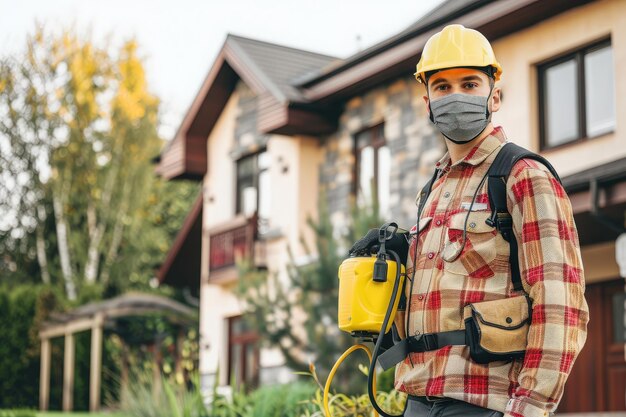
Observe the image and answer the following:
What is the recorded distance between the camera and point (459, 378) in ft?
10.4

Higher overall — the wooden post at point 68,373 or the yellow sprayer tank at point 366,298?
the yellow sprayer tank at point 366,298

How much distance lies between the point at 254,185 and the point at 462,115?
17511mm

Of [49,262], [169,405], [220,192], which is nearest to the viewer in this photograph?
[169,405]

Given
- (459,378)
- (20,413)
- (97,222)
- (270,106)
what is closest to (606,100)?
(270,106)

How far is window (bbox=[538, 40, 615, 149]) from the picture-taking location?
1345 cm

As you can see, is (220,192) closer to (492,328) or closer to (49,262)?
(49,262)

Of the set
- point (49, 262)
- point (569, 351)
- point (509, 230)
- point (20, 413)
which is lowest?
point (20, 413)

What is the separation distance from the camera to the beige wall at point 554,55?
13102mm

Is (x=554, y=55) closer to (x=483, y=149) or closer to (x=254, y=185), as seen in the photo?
(x=254, y=185)

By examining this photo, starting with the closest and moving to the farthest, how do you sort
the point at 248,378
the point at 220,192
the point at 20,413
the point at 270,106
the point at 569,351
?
1. the point at 569,351
2. the point at 20,413
3. the point at 270,106
4. the point at 248,378
5. the point at 220,192

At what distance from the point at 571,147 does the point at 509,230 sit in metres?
10.8

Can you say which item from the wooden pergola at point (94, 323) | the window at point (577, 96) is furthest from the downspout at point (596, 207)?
the wooden pergola at point (94, 323)

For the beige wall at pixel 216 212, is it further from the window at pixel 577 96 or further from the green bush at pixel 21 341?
the window at pixel 577 96

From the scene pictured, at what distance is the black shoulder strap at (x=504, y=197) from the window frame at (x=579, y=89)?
10.3 metres
